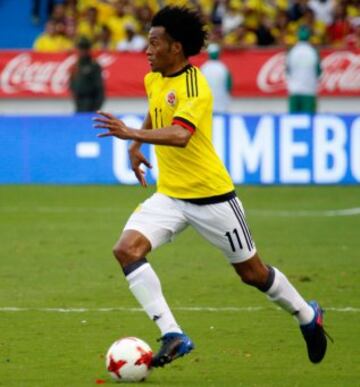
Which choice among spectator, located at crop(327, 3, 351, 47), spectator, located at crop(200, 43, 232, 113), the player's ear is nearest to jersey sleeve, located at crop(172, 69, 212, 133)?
the player's ear

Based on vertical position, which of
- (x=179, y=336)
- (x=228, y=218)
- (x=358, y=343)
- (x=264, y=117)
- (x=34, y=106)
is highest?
(x=228, y=218)

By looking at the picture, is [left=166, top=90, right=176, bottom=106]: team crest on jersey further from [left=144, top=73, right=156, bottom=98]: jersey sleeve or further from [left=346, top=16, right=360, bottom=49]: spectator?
[left=346, top=16, right=360, bottom=49]: spectator

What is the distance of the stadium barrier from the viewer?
21.4 meters

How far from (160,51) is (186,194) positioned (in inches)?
35.2

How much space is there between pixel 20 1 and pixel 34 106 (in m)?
3.26

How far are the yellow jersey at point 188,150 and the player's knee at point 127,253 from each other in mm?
468

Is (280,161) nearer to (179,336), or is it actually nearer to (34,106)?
(34,106)

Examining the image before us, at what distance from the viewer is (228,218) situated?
8.46 m

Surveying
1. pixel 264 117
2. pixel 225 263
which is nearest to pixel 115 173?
pixel 264 117

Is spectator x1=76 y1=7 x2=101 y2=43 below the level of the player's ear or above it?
below

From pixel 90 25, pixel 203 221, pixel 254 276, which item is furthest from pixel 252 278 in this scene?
pixel 90 25

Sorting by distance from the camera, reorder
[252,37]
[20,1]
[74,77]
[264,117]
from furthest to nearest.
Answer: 1. [20,1]
2. [252,37]
3. [74,77]
4. [264,117]

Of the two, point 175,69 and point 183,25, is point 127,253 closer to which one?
point 175,69

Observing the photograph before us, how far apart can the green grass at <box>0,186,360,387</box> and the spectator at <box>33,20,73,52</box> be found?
28.8 feet
